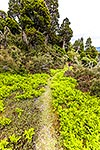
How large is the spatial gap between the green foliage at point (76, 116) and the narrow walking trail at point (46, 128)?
333mm

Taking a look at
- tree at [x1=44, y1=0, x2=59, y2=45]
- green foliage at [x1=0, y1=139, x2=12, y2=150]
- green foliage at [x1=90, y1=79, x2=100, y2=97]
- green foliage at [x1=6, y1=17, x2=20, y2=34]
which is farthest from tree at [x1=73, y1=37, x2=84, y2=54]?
green foliage at [x1=0, y1=139, x2=12, y2=150]

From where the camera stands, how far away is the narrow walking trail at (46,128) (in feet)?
27.1

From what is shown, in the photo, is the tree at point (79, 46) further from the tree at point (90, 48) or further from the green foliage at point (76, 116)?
the green foliage at point (76, 116)

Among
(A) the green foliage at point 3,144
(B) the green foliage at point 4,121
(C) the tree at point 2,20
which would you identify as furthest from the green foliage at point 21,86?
(C) the tree at point 2,20

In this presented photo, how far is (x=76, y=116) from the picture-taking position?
10.9 m

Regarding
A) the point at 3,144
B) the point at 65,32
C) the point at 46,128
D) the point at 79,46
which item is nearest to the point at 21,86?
the point at 46,128

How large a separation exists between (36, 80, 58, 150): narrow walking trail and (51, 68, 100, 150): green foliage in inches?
13.1

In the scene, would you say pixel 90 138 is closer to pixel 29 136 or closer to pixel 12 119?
pixel 29 136

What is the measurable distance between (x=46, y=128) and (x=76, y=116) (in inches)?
78.8

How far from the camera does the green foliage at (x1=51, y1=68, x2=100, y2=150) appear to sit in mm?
8930

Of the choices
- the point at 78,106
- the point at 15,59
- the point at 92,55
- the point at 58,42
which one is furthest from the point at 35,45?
the point at 92,55

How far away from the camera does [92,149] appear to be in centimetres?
873

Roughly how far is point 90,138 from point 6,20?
61.8 feet

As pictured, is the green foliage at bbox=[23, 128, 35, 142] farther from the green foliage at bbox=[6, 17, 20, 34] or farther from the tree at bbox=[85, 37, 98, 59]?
the tree at bbox=[85, 37, 98, 59]
